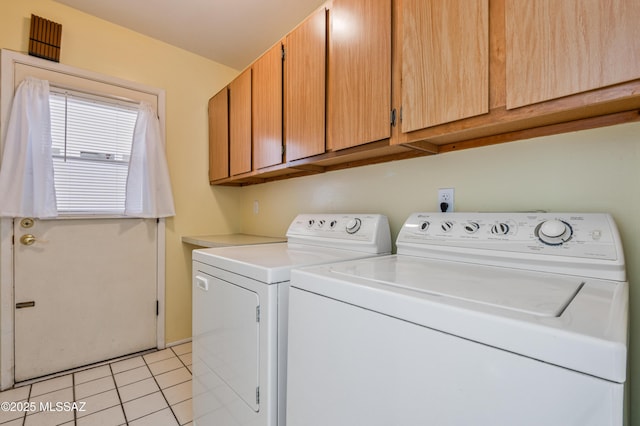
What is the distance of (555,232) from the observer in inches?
35.2

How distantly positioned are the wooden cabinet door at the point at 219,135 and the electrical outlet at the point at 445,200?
176 centimetres

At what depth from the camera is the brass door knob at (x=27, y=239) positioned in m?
1.91

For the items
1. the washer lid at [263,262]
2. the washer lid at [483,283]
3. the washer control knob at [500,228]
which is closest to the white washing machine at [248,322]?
the washer lid at [263,262]

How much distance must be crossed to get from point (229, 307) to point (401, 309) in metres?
0.78

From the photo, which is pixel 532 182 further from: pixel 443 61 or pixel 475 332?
pixel 475 332

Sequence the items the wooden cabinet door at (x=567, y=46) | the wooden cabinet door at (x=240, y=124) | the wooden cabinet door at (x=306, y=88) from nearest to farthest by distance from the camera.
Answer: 1. the wooden cabinet door at (x=567, y=46)
2. the wooden cabinet door at (x=306, y=88)
3. the wooden cabinet door at (x=240, y=124)

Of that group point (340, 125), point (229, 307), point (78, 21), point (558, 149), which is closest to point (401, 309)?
point (229, 307)

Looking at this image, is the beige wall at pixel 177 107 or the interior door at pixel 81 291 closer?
the interior door at pixel 81 291

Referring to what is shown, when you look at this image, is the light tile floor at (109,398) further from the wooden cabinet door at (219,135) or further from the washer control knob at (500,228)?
the washer control knob at (500,228)

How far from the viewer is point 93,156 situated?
7.00 ft

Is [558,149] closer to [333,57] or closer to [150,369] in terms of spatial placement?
[333,57]

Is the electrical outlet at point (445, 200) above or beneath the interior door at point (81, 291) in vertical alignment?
above

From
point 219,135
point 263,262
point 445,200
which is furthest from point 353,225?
point 219,135

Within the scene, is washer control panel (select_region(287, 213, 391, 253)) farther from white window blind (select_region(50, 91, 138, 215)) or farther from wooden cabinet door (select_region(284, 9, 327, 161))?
white window blind (select_region(50, 91, 138, 215))
